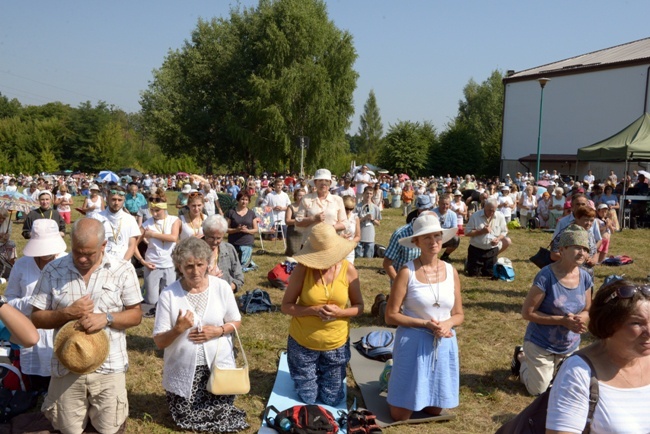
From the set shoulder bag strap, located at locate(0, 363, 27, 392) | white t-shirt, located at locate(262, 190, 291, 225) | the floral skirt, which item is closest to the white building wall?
white t-shirt, located at locate(262, 190, 291, 225)

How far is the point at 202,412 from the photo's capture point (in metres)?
4.38

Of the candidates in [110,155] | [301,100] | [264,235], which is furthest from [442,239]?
[110,155]

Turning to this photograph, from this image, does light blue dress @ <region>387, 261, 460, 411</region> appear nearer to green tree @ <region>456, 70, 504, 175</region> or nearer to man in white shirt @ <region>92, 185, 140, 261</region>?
man in white shirt @ <region>92, 185, 140, 261</region>

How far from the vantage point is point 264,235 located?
15344mm

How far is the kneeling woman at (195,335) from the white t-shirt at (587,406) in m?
2.53

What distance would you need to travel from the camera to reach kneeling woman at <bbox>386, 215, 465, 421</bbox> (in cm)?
441


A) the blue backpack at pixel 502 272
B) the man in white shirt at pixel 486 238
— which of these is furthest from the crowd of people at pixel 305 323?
the blue backpack at pixel 502 272

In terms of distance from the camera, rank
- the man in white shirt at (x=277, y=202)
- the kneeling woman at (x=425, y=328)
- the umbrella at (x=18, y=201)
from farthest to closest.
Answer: the man in white shirt at (x=277, y=202)
the umbrella at (x=18, y=201)
the kneeling woman at (x=425, y=328)

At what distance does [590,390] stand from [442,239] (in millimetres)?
2438

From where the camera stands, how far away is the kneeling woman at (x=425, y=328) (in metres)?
4.41

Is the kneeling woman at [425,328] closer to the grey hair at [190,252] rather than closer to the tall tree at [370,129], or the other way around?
the grey hair at [190,252]

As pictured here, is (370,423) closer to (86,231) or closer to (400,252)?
(400,252)

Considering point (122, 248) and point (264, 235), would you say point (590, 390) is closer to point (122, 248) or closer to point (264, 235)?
point (122, 248)

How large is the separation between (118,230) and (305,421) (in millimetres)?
3610
